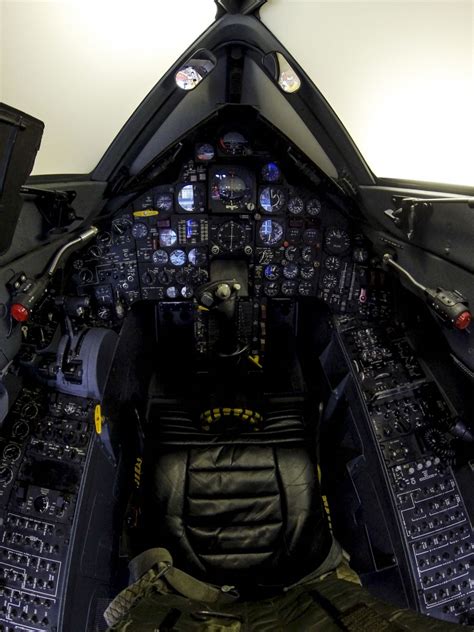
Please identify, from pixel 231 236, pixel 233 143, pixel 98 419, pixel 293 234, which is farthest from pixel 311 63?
pixel 98 419

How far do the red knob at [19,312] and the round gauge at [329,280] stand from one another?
2042 millimetres

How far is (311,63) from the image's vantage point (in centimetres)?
251

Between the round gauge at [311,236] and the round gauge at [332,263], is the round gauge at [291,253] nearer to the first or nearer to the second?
the round gauge at [311,236]

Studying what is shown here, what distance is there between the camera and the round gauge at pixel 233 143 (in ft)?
10.2

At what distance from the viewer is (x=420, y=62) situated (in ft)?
6.98

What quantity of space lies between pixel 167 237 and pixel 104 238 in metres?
0.44

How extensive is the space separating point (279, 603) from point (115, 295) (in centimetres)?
228

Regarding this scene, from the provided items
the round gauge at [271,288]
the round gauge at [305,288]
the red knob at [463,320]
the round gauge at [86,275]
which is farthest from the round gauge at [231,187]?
the red knob at [463,320]

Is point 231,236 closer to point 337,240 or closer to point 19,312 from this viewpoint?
point 337,240

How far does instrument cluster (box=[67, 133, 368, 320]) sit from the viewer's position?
3.18 meters

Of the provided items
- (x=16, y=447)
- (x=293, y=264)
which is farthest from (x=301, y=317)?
(x=16, y=447)

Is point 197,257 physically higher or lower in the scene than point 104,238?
lower

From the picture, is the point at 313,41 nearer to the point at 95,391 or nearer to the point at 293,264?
the point at 293,264

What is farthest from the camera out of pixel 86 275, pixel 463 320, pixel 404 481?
pixel 86 275
